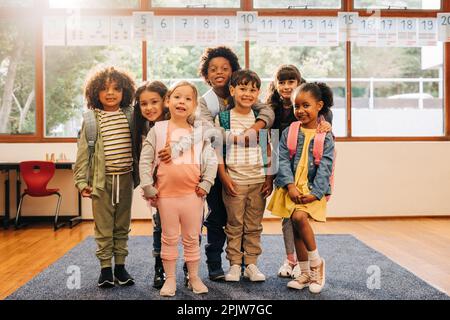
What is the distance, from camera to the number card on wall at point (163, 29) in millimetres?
4664

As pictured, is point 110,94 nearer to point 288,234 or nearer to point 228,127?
point 228,127

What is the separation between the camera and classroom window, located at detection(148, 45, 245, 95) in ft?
15.5

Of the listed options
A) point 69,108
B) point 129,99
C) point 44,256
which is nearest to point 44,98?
point 69,108

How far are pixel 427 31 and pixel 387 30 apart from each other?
41 centimetres

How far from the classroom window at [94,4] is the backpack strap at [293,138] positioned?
296 centimetres

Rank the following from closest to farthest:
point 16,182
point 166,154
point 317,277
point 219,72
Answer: point 166,154, point 317,277, point 219,72, point 16,182

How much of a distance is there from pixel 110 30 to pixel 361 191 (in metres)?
2.99

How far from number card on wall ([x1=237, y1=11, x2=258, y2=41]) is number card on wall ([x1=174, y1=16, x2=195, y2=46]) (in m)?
0.47

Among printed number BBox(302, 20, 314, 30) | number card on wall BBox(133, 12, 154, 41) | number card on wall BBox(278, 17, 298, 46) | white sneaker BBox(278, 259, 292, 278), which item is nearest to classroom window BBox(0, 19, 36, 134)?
number card on wall BBox(133, 12, 154, 41)

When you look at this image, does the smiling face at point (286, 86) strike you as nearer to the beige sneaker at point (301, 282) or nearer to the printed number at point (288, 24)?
the beige sneaker at point (301, 282)

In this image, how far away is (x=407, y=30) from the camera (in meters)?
4.80

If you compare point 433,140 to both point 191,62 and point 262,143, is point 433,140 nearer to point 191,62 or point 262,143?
point 191,62

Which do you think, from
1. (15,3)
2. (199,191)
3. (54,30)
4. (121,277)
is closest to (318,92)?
(199,191)
